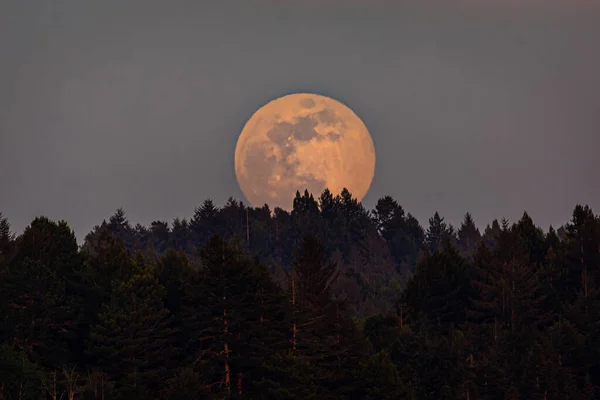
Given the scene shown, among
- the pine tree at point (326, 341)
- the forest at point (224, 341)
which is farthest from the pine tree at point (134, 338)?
the pine tree at point (326, 341)

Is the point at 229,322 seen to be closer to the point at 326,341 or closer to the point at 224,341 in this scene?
the point at 224,341

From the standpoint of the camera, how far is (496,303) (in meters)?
115

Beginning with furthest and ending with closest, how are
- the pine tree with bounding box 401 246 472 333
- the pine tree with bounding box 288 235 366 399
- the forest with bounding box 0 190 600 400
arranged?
the pine tree with bounding box 401 246 472 333, the pine tree with bounding box 288 235 366 399, the forest with bounding box 0 190 600 400

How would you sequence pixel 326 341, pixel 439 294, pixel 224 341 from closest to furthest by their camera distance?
1. pixel 224 341
2. pixel 326 341
3. pixel 439 294

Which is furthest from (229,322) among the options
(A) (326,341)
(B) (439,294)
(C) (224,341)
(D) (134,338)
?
(B) (439,294)

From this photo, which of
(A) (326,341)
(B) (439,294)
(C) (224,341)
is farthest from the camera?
(B) (439,294)

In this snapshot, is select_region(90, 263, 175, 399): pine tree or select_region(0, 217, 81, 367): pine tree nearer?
select_region(90, 263, 175, 399): pine tree

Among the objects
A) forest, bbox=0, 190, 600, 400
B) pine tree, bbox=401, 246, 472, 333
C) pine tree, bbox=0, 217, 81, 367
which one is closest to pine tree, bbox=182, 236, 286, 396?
forest, bbox=0, 190, 600, 400

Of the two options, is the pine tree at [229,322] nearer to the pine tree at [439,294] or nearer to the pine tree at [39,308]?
the pine tree at [39,308]

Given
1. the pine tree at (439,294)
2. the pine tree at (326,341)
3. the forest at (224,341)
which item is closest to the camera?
the forest at (224,341)

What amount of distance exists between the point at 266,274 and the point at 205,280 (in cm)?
739

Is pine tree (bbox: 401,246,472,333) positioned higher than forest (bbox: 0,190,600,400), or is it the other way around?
pine tree (bbox: 401,246,472,333)

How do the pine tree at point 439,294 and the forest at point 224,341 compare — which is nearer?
the forest at point 224,341

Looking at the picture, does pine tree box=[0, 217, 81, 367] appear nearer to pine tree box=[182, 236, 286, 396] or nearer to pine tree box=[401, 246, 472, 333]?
pine tree box=[182, 236, 286, 396]
